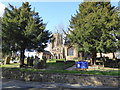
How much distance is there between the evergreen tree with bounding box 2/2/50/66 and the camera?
63.2ft

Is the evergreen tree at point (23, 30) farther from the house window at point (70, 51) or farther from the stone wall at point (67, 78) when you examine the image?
the house window at point (70, 51)

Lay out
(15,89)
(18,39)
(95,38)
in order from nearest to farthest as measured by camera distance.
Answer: (15,89) → (18,39) → (95,38)

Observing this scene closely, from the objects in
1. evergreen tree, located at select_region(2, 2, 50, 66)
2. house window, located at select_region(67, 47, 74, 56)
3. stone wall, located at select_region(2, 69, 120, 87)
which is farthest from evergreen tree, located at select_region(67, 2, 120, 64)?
house window, located at select_region(67, 47, 74, 56)

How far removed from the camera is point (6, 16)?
21281 mm

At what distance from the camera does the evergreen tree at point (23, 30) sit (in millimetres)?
19266

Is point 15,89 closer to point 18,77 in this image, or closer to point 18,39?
point 18,77

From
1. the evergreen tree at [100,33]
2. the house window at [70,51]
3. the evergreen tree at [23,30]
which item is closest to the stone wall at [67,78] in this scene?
the evergreen tree at [23,30]

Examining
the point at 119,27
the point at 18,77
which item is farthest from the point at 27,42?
the point at 119,27

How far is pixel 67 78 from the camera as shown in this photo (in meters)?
10.8

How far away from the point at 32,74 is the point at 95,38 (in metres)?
13.4

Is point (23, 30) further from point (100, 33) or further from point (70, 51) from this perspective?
point (70, 51)

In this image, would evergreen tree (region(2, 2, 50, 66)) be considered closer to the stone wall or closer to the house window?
the stone wall

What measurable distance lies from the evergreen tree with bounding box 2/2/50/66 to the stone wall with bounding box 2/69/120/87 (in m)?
7.87

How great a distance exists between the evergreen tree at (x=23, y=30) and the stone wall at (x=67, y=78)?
7.87m
